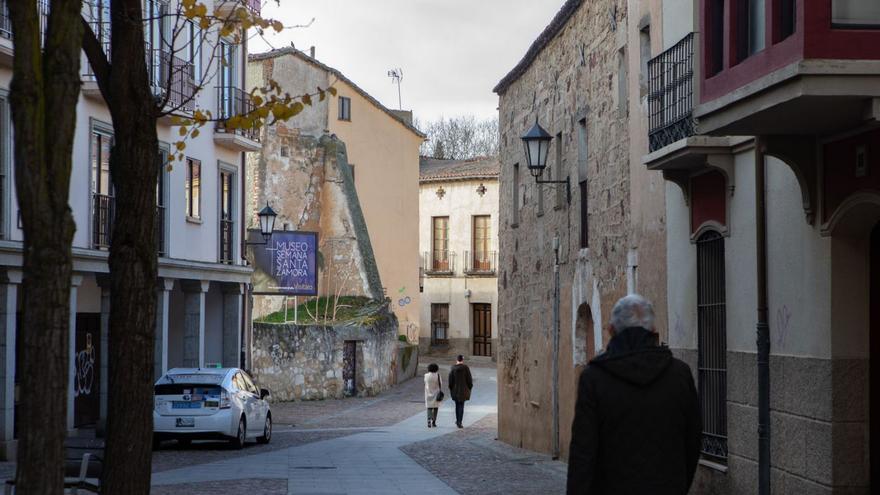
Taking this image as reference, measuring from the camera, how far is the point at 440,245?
222 feet

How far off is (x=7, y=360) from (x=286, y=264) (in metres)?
18.9

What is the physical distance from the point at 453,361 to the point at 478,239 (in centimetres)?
597

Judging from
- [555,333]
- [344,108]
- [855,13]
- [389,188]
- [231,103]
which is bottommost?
[555,333]

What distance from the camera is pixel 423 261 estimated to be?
223 ft

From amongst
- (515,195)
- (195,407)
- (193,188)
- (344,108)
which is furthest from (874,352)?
(344,108)

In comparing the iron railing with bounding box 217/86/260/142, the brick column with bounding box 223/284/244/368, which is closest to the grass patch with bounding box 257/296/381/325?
the brick column with bounding box 223/284/244/368

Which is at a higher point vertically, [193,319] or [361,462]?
[193,319]

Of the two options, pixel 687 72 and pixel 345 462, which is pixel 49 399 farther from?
pixel 345 462

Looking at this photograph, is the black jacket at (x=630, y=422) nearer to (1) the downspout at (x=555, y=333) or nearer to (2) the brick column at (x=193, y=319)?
(1) the downspout at (x=555, y=333)

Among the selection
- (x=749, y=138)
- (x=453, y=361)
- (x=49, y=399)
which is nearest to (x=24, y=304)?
(x=49, y=399)

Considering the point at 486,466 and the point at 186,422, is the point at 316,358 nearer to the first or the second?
the point at 186,422

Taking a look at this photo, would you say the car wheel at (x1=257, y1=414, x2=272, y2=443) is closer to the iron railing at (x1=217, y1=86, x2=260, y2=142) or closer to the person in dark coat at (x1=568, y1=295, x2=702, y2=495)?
the iron railing at (x1=217, y1=86, x2=260, y2=142)

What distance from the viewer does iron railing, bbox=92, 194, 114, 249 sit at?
86.3 ft

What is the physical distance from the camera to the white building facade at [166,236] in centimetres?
2220
